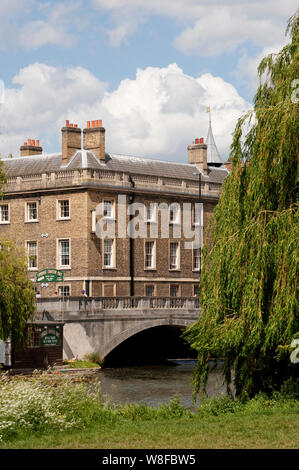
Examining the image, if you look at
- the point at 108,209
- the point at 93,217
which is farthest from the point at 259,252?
the point at 108,209

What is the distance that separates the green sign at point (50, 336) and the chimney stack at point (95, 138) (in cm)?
1958

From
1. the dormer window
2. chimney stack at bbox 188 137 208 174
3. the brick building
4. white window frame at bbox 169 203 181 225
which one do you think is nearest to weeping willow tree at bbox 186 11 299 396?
the brick building

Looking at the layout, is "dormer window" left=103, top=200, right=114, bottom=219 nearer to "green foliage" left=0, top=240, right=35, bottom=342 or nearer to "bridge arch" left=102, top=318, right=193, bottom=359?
"bridge arch" left=102, top=318, right=193, bottom=359

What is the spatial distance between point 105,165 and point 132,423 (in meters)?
44.3

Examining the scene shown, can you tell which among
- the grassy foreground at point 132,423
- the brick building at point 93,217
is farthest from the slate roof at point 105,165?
the grassy foreground at point 132,423

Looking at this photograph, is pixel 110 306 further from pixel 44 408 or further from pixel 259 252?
pixel 44 408

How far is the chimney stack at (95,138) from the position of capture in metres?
61.1

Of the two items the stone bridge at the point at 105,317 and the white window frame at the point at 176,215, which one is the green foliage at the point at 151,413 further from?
the white window frame at the point at 176,215

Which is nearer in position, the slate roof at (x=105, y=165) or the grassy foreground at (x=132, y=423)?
the grassy foreground at (x=132, y=423)

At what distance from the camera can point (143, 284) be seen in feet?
203

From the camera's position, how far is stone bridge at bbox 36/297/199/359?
47344mm

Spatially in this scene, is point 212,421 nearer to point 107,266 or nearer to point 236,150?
point 236,150

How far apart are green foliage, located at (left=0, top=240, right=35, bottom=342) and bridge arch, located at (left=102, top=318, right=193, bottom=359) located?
10.4m

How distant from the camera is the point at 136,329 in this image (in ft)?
165
